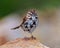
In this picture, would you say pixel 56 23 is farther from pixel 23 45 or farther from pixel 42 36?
pixel 23 45

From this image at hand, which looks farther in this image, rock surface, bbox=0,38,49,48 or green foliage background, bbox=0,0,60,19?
green foliage background, bbox=0,0,60,19

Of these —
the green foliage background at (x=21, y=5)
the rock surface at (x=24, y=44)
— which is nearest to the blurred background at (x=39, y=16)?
the green foliage background at (x=21, y=5)

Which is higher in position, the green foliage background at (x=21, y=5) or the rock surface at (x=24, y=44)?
the green foliage background at (x=21, y=5)

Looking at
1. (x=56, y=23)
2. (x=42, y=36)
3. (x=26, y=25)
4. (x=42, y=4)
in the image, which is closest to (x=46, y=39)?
(x=42, y=36)

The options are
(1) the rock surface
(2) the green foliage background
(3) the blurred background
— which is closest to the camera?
(1) the rock surface

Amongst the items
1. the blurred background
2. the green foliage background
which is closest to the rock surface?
the blurred background

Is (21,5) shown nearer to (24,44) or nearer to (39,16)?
(39,16)

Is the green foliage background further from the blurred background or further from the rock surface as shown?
the rock surface

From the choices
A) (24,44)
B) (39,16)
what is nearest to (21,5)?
(39,16)

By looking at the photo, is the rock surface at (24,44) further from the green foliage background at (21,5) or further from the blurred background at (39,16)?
the green foliage background at (21,5)
